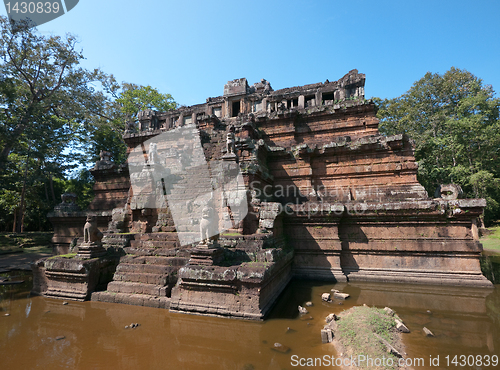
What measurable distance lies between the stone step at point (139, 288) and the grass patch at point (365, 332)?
3.98 m

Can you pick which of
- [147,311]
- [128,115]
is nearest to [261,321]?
[147,311]

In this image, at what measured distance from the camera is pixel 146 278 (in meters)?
6.23

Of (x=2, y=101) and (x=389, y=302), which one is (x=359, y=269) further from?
(x=2, y=101)

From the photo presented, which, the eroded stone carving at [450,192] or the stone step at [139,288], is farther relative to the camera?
the eroded stone carving at [450,192]

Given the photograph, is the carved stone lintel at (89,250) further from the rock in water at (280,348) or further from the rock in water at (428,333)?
the rock in water at (428,333)

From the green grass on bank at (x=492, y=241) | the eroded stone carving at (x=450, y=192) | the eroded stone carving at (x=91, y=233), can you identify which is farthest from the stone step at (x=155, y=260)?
the green grass on bank at (x=492, y=241)

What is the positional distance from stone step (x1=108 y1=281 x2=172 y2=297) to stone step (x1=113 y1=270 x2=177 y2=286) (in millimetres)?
83

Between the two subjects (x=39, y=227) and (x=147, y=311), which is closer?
(x=147, y=311)

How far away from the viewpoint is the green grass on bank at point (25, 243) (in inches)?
643

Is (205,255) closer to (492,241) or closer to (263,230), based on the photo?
(263,230)

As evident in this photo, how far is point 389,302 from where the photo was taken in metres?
6.00

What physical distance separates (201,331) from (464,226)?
313 inches

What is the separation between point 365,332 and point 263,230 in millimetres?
3514

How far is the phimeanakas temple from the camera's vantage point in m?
5.73
